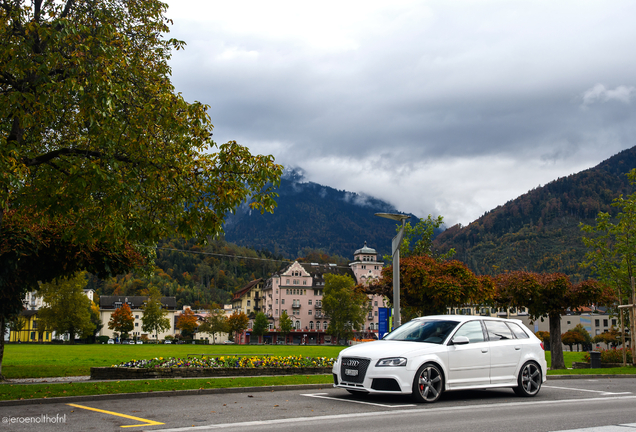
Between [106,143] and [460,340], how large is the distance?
27.9 feet

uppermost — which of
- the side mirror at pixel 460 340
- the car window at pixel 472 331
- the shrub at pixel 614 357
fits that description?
the car window at pixel 472 331

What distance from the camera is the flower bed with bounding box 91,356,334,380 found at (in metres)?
18.0

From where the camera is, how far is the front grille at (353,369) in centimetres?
1104

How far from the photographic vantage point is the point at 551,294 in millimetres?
25922

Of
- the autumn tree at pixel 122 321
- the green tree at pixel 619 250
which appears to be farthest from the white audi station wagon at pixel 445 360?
the autumn tree at pixel 122 321

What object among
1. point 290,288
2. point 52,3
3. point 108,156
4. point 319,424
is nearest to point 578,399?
point 319,424

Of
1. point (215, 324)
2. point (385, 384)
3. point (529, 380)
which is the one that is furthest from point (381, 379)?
point (215, 324)

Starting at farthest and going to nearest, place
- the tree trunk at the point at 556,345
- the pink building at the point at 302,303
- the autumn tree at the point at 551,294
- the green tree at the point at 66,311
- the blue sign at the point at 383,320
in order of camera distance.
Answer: the pink building at the point at 302,303 → the green tree at the point at 66,311 → the tree trunk at the point at 556,345 → the autumn tree at the point at 551,294 → the blue sign at the point at 383,320

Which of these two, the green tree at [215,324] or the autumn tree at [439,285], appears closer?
the autumn tree at [439,285]

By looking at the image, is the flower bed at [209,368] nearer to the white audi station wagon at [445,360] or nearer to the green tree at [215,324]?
the white audi station wagon at [445,360]

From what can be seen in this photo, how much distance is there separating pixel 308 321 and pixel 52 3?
Result: 127258 mm

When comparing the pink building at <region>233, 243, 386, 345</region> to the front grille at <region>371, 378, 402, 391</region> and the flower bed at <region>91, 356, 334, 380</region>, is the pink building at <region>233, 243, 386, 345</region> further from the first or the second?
the front grille at <region>371, 378, 402, 391</region>

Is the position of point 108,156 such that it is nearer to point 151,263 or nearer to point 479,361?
point 479,361

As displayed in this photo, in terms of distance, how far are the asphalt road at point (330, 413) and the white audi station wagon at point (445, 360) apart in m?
0.35
